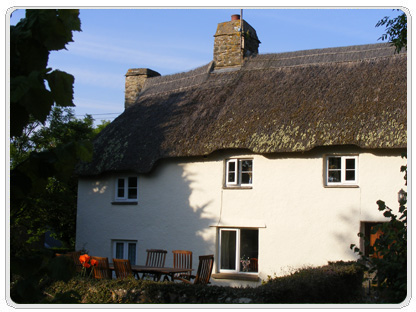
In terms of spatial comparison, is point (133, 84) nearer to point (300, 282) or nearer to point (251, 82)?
point (251, 82)

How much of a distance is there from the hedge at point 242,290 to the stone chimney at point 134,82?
11.4 m

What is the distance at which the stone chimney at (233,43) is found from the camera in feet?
58.9

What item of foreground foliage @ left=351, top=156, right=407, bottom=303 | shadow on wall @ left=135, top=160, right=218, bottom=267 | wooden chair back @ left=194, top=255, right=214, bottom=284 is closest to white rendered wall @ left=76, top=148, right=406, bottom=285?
shadow on wall @ left=135, top=160, right=218, bottom=267

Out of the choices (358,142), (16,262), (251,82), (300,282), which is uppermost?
(251,82)

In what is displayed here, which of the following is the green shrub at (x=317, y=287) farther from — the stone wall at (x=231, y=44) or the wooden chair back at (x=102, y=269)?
the stone wall at (x=231, y=44)

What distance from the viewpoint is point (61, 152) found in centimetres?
365

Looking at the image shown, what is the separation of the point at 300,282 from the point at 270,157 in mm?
5727

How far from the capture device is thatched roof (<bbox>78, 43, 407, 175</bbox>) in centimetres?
1309

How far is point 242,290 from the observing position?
8539mm

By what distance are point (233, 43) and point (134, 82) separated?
4.97 metres

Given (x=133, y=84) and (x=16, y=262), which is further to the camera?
(x=133, y=84)

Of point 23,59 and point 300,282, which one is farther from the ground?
point 23,59

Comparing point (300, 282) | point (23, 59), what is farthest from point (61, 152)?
point (300, 282)

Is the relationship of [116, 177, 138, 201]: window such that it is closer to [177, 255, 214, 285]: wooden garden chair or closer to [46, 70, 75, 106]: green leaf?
[177, 255, 214, 285]: wooden garden chair
